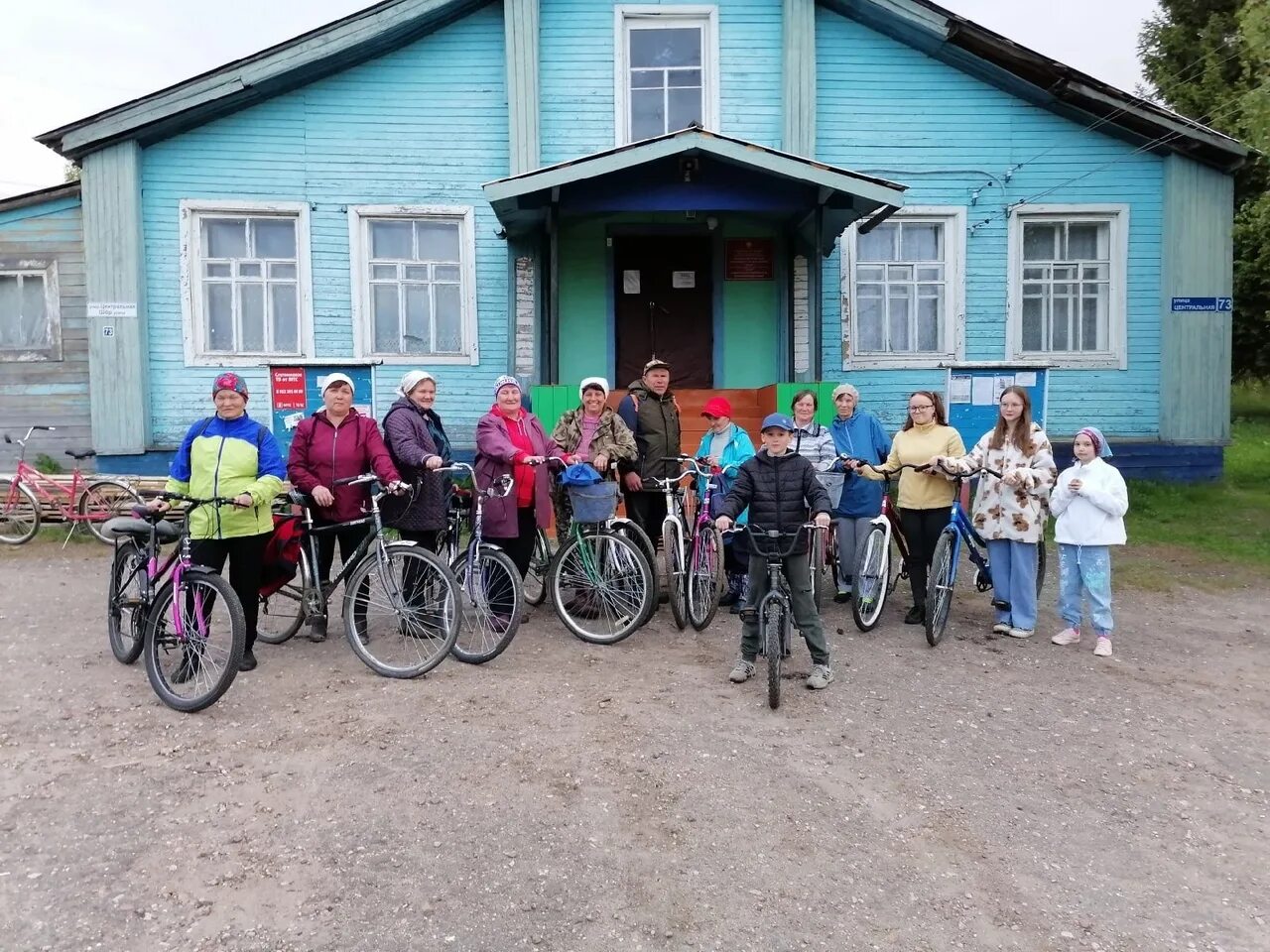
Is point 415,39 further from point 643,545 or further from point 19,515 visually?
point 643,545

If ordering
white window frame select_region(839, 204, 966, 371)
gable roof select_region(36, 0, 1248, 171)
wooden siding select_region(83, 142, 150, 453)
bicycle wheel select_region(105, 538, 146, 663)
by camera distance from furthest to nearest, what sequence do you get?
white window frame select_region(839, 204, 966, 371)
wooden siding select_region(83, 142, 150, 453)
gable roof select_region(36, 0, 1248, 171)
bicycle wheel select_region(105, 538, 146, 663)

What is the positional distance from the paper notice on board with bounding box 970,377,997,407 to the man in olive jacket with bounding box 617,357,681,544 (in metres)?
4.16

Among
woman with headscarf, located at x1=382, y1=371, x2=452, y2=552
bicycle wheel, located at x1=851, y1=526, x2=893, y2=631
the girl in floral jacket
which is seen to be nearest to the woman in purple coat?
woman with headscarf, located at x1=382, y1=371, x2=452, y2=552

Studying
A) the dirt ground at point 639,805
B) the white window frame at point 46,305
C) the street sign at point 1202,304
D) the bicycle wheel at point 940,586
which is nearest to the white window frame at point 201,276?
the white window frame at point 46,305

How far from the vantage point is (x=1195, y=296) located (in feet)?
38.1

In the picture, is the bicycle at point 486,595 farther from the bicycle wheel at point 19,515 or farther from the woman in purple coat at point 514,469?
the bicycle wheel at point 19,515

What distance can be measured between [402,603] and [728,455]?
2.55 m

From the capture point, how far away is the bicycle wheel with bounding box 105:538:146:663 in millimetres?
5258

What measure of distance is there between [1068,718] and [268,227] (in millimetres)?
10205

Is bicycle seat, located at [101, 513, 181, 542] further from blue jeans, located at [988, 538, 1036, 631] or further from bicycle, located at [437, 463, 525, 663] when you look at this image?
blue jeans, located at [988, 538, 1036, 631]

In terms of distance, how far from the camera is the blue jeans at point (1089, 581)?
19.2ft

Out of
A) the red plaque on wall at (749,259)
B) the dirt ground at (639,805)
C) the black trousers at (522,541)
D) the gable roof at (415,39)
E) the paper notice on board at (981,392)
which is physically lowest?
the dirt ground at (639,805)

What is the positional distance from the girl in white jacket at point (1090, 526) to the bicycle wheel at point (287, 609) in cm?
464

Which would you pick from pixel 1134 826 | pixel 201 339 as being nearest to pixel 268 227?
pixel 201 339
